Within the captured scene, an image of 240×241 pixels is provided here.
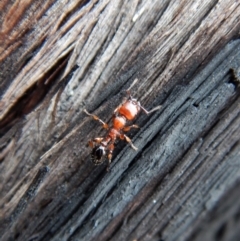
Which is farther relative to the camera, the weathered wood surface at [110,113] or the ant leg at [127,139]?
the ant leg at [127,139]

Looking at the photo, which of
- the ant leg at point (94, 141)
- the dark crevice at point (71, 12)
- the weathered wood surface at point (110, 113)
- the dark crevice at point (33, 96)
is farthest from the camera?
the ant leg at point (94, 141)

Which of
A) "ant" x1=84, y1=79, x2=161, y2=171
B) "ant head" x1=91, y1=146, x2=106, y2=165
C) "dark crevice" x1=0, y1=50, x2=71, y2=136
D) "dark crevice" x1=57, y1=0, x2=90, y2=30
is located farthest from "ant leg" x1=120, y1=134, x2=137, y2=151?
"dark crevice" x1=57, y1=0, x2=90, y2=30

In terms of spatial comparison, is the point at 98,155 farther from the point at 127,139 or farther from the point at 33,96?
the point at 33,96

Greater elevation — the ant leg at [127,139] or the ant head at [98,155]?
the ant leg at [127,139]

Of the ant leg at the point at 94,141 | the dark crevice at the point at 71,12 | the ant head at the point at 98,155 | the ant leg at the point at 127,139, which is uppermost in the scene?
the dark crevice at the point at 71,12

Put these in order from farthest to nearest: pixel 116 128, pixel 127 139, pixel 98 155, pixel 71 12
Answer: pixel 116 128
pixel 98 155
pixel 127 139
pixel 71 12

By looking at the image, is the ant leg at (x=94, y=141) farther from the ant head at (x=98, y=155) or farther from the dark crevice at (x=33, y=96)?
the dark crevice at (x=33, y=96)

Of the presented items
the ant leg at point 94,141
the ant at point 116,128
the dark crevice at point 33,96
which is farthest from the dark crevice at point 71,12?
the ant leg at point 94,141

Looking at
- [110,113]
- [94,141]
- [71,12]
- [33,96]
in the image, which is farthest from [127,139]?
[71,12]
